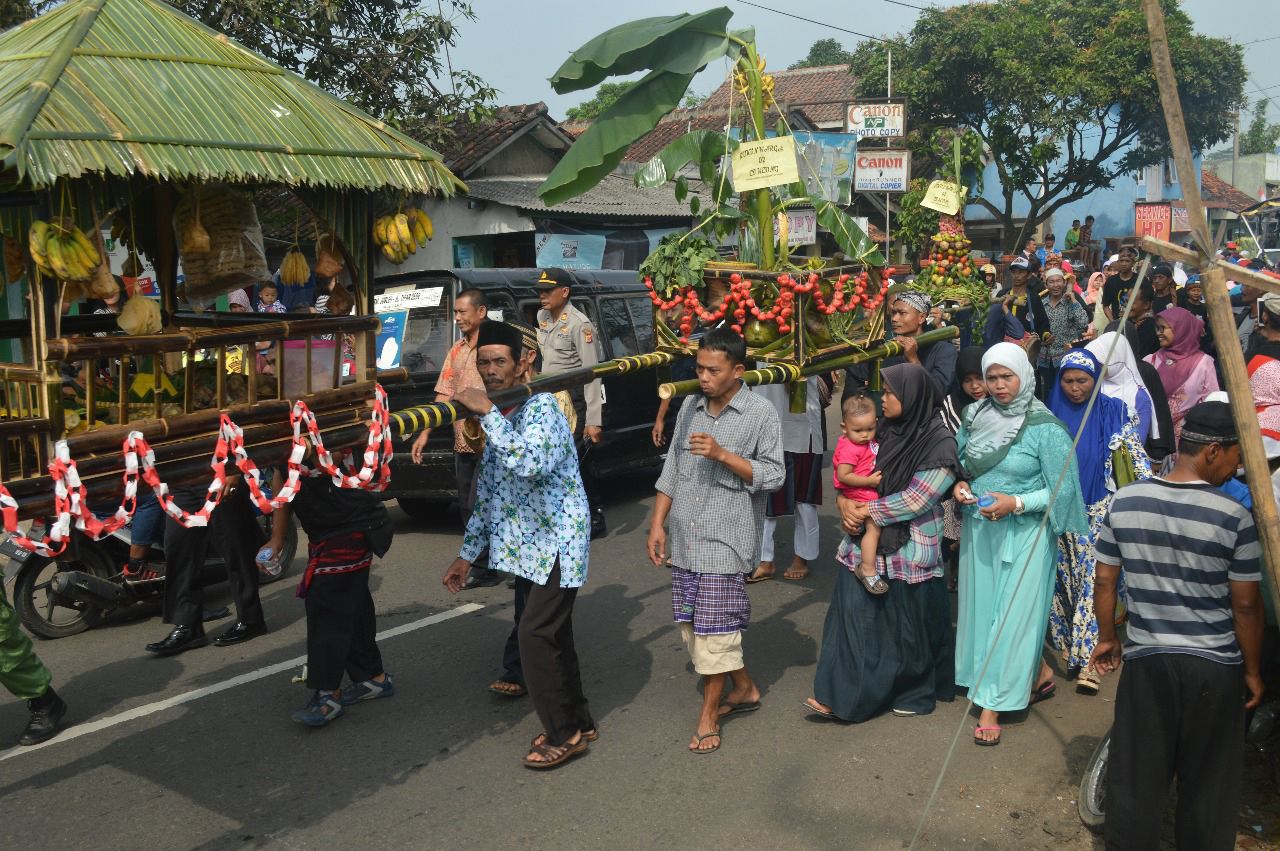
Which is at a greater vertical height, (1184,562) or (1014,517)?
(1184,562)

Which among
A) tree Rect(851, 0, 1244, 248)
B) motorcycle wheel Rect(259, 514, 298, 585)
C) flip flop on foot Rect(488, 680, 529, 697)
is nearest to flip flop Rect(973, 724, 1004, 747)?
flip flop on foot Rect(488, 680, 529, 697)

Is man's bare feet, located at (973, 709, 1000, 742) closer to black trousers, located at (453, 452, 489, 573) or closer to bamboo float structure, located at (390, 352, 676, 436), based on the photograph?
bamboo float structure, located at (390, 352, 676, 436)

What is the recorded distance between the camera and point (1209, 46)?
27.7m

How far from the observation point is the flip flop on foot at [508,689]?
5434 mm

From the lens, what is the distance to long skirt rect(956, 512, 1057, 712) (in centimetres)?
495

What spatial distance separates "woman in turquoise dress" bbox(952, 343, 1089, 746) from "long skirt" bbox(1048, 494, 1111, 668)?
0.57 metres

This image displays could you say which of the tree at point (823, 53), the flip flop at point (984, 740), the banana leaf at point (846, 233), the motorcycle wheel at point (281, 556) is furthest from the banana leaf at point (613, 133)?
the tree at point (823, 53)

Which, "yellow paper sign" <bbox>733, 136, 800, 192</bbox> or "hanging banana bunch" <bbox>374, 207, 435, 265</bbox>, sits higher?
"yellow paper sign" <bbox>733, 136, 800, 192</bbox>

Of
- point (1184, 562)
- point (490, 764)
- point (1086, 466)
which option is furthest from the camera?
point (1086, 466)

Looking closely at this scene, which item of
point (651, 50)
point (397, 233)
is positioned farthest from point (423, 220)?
point (651, 50)

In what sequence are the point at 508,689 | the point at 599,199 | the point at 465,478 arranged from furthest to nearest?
1. the point at 599,199
2. the point at 465,478
3. the point at 508,689

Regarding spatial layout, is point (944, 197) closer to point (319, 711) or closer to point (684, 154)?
point (684, 154)

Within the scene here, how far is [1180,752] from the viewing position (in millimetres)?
3576

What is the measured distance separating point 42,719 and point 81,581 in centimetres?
139
